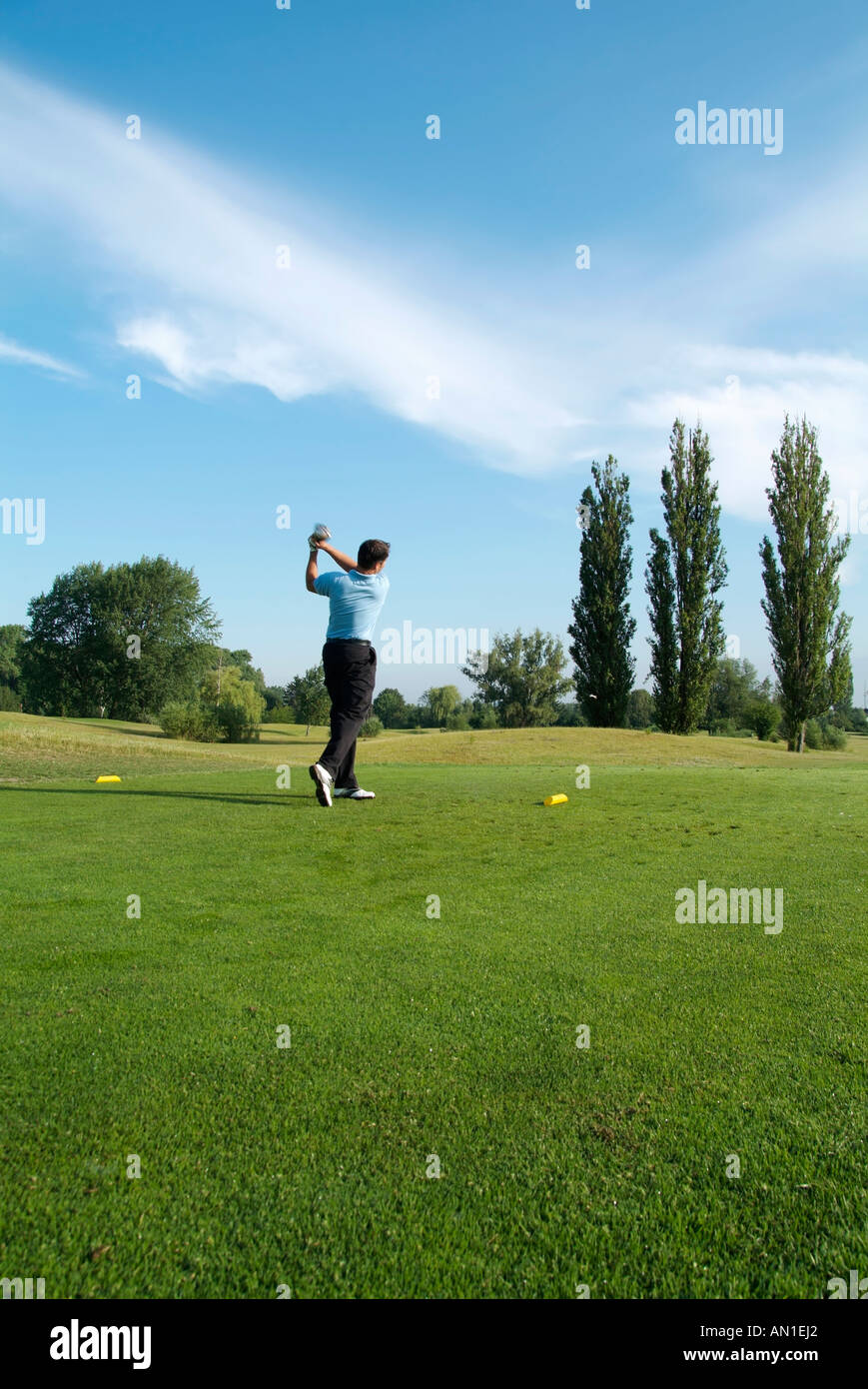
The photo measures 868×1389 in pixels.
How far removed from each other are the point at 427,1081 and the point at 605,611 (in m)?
42.2

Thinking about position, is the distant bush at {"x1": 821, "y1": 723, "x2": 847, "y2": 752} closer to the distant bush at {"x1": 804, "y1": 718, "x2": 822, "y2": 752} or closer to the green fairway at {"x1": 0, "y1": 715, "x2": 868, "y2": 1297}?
the distant bush at {"x1": 804, "y1": 718, "x2": 822, "y2": 752}

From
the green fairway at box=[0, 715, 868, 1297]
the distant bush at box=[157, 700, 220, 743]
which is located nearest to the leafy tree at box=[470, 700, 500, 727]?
the distant bush at box=[157, 700, 220, 743]

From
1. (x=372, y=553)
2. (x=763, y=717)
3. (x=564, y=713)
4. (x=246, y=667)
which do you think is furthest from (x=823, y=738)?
(x=246, y=667)

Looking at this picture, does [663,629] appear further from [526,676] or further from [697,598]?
[526,676]

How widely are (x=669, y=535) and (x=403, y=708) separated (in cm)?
5312

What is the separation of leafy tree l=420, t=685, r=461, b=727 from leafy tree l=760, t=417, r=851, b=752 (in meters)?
53.4

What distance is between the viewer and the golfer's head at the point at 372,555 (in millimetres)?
7703

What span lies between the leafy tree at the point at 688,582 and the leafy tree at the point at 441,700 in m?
49.9

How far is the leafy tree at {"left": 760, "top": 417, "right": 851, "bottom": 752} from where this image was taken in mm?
38500
